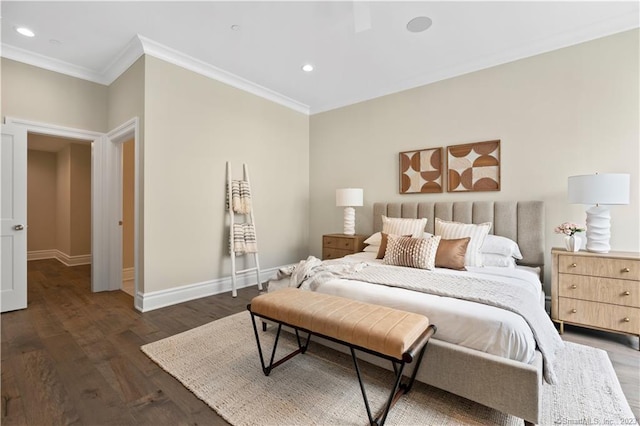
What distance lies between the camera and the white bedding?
5.07ft

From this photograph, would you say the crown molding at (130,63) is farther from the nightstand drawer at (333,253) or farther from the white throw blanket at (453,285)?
the white throw blanket at (453,285)

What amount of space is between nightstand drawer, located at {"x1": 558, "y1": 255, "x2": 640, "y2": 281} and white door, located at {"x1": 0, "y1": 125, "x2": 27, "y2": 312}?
5.71 meters

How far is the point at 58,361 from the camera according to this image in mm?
2170

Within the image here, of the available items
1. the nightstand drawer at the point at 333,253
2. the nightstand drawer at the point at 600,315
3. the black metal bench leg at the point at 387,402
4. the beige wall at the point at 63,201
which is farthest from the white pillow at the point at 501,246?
the beige wall at the point at 63,201

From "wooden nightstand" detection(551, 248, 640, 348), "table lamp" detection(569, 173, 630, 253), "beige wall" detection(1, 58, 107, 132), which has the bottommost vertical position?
"wooden nightstand" detection(551, 248, 640, 348)

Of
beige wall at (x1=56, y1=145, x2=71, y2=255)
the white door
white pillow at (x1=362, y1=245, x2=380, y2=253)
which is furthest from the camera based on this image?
beige wall at (x1=56, y1=145, x2=71, y2=255)

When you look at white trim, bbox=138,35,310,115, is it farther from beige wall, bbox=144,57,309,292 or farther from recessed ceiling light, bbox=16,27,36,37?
recessed ceiling light, bbox=16,27,36,37

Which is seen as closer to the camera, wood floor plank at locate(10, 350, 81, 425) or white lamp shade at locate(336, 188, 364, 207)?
wood floor plank at locate(10, 350, 81, 425)

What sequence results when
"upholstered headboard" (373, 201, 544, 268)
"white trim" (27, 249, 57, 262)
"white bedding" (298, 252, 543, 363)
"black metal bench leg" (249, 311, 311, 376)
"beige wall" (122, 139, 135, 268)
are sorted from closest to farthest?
"white bedding" (298, 252, 543, 363) → "black metal bench leg" (249, 311, 311, 376) → "upholstered headboard" (373, 201, 544, 268) → "beige wall" (122, 139, 135, 268) → "white trim" (27, 249, 57, 262)

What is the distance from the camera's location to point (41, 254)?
6.54 meters

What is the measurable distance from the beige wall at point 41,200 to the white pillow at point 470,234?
8370 millimetres

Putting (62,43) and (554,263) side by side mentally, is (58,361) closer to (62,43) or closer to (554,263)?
(62,43)

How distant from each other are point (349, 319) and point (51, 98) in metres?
4.48

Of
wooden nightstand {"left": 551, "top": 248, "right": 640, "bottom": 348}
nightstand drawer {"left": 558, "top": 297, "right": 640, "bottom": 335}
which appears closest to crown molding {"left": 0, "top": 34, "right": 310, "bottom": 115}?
wooden nightstand {"left": 551, "top": 248, "right": 640, "bottom": 348}
